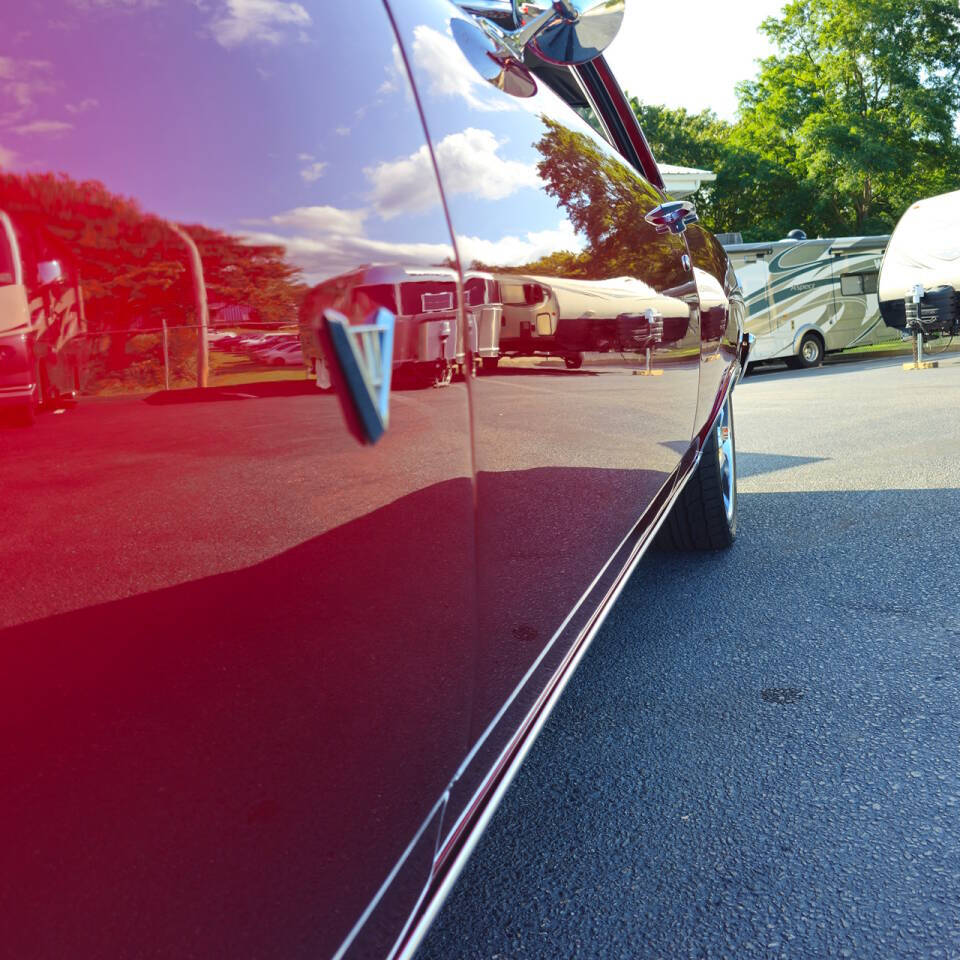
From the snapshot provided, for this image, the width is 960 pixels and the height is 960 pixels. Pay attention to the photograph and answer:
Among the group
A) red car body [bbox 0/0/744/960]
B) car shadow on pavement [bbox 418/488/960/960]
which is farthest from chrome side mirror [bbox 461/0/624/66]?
car shadow on pavement [bbox 418/488/960/960]

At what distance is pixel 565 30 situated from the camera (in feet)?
5.55

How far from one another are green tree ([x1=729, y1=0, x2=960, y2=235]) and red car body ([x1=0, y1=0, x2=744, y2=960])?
1222 inches

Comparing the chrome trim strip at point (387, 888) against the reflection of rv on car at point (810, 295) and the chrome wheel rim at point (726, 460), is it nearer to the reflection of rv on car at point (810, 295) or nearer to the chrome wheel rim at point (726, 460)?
the chrome wheel rim at point (726, 460)

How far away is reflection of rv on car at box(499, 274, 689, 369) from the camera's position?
144 centimetres

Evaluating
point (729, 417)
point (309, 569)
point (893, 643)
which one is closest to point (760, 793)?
point (893, 643)

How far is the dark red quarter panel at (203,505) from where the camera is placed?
2.28ft

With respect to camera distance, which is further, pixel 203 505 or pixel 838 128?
pixel 838 128

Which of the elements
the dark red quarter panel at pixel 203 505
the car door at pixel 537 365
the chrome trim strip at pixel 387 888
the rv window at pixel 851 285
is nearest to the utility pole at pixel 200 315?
the dark red quarter panel at pixel 203 505

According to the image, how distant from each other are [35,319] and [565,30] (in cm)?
129

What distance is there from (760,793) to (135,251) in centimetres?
193

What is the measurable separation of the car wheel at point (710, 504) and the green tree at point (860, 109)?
28055mm

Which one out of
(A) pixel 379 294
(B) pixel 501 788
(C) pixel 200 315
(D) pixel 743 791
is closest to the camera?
(C) pixel 200 315

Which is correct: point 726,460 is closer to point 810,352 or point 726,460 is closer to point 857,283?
point 810,352

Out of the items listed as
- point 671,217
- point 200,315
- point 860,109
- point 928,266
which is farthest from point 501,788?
point 860,109
